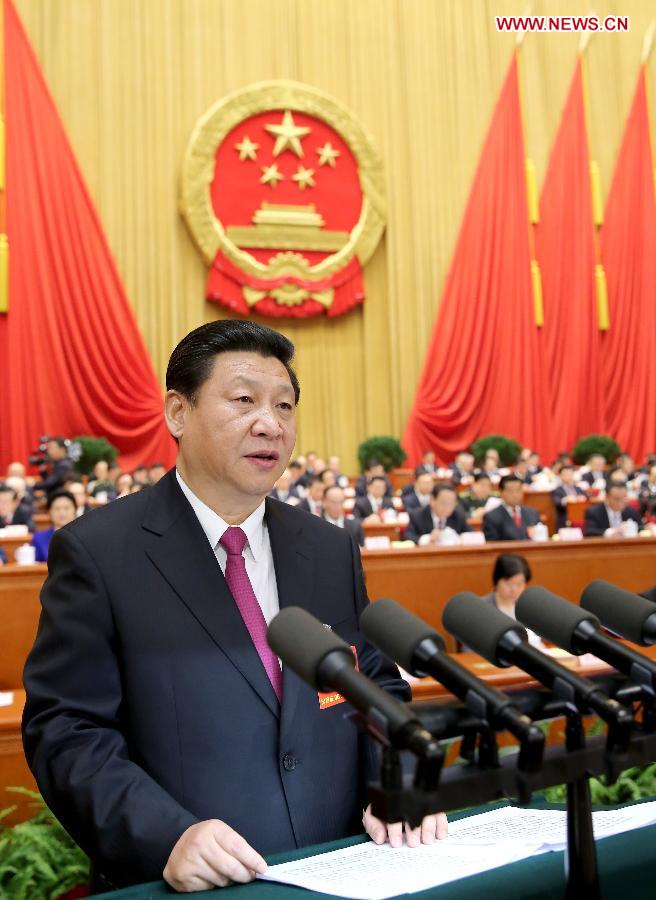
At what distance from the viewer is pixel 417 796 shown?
0.62 metres

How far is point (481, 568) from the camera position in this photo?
444 cm

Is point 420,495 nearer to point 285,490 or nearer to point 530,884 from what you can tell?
point 285,490

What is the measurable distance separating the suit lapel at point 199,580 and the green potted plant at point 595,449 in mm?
11584

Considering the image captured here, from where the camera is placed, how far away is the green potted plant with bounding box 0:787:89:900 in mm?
1940

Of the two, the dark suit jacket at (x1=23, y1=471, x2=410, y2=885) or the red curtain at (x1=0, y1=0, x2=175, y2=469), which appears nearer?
the dark suit jacket at (x1=23, y1=471, x2=410, y2=885)

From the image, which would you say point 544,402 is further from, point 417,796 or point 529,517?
point 417,796

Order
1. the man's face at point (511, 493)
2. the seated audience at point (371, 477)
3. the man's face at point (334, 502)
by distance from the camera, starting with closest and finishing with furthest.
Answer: the man's face at point (334, 502)
the man's face at point (511, 493)
the seated audience at point (371, 477)

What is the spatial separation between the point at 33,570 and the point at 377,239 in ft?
31.6

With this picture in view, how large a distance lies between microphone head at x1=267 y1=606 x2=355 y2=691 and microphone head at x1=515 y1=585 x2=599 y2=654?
0.20 meters

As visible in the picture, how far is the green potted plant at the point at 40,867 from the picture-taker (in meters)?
1.94

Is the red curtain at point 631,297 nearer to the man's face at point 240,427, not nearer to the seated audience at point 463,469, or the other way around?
the seated audience at point 463,469

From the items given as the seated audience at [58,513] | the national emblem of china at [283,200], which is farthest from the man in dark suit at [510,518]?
the national emblem of china at [283,200]

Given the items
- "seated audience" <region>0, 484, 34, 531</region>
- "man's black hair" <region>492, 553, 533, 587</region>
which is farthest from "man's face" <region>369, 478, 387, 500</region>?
"man's black hair" <region>492, 553, 533, 587</region>

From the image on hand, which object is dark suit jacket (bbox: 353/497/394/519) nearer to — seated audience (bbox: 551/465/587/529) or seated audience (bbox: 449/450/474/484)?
seated audience (bbox: 551/465/587/529)
